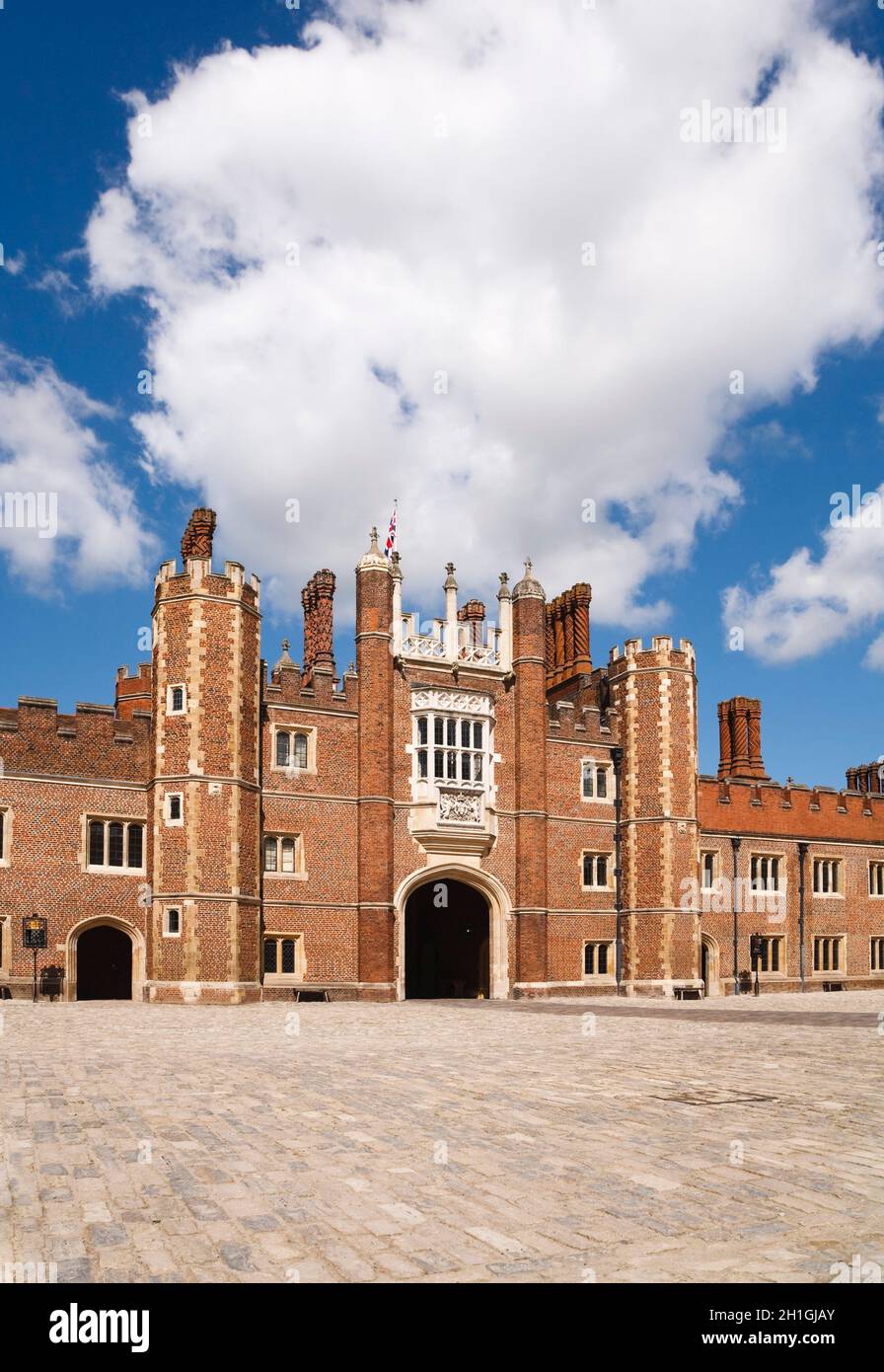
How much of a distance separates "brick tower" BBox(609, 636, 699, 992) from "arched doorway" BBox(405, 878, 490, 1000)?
5.18 metres

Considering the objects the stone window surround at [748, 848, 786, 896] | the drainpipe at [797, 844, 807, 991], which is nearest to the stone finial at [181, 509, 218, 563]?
the stone window surround at [748, 848, 786, 896]

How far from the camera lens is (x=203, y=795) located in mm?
30844

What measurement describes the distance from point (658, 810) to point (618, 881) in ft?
9.43

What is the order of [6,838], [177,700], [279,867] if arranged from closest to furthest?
[6,838]
[177,700]
[279,867]

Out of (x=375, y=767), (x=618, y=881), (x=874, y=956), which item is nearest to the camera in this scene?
(x=375, y=767)

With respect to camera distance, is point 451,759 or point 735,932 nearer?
point 451,759

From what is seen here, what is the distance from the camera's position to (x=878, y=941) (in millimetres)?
47531

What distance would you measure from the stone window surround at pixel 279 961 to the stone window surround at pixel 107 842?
4.14 meters

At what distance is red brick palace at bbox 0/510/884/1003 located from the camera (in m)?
30.7

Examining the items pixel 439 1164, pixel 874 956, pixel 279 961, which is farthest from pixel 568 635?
A: pixel 439 1164

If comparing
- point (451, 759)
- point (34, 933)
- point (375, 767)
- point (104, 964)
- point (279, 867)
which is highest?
point (451, 759)

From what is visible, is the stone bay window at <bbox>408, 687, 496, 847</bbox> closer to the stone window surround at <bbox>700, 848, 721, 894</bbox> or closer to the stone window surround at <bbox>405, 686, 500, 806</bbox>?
the stone window surround at <bbox>405, 686, 500, 806</bbox>

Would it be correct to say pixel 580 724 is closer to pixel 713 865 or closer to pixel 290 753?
pixel 713 865
